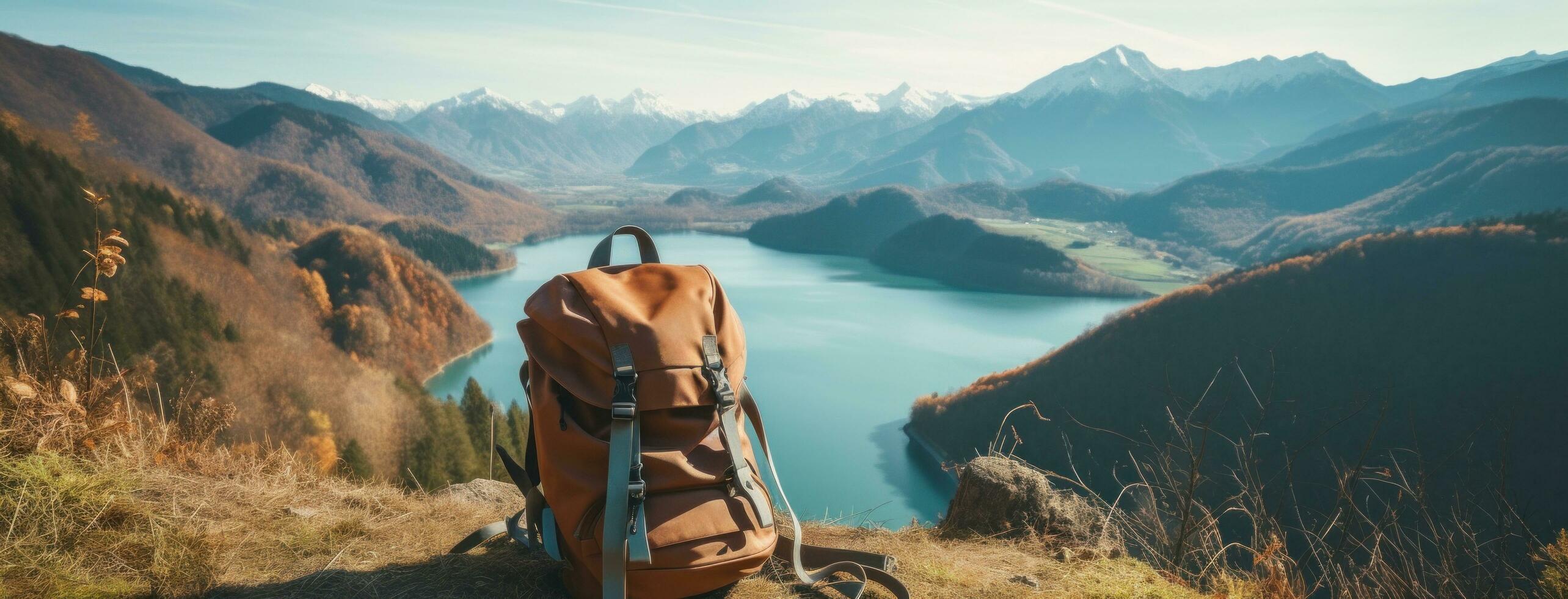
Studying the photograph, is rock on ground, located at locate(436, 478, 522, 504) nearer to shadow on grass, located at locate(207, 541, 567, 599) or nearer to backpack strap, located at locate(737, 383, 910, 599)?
shadow on grass, located at locate(207, 541, 567, 599)

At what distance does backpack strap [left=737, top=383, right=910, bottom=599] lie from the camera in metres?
2.00

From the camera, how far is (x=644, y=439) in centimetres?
190

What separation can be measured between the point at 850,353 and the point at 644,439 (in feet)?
143

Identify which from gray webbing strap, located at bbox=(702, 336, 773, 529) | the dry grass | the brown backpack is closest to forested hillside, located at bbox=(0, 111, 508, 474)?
the dry grass

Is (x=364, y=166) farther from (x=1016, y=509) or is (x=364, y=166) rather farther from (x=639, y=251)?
(x=1016, y=509)

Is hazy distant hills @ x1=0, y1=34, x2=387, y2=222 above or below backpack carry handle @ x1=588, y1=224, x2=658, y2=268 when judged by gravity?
above

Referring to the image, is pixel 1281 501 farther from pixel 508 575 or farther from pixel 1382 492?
pixel 1382 492

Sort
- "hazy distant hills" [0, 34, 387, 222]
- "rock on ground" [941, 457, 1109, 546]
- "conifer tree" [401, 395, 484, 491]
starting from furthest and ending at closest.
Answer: "hazy distant hills" [0, 34, 387, 222]
"conifer tree" [401, 395, 484, 491]
"rock on ground" [941, 457, 1109, 546]

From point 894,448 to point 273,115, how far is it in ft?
446

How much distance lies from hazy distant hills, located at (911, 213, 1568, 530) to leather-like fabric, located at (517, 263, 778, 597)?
2683 cm

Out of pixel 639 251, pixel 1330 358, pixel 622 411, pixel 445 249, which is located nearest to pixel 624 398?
pixel 622 411

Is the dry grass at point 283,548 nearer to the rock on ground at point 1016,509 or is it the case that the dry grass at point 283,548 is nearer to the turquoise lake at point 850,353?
the rock on ground at point 1016,509

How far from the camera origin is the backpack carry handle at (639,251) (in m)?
2.27

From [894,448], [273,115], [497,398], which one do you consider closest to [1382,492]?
[894,448]
